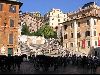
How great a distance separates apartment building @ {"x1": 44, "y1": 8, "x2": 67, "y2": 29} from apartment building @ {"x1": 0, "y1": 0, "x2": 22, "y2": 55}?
67.2 m

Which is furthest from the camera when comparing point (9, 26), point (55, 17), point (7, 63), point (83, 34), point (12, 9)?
point (55, 17)

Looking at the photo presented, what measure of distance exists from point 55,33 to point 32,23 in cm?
3643

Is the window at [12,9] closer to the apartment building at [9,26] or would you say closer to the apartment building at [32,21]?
the apartment building at [9,26]

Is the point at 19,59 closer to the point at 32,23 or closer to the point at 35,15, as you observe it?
the point at 32,23

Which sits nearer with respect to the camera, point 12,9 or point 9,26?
point 9,26

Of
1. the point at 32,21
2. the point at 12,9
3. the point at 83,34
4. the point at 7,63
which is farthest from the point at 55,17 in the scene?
the point at 7,63

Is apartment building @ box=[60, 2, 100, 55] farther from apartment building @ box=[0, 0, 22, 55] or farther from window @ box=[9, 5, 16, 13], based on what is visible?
window @ box=[9, 5, 16, 13]

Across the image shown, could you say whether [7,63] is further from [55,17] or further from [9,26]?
[55,17]

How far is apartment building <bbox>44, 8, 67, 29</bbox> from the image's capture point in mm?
118562

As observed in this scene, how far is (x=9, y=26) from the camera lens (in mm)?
49438

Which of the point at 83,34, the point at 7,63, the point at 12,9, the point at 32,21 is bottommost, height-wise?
the point at 7,63

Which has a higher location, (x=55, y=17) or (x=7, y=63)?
(x=55, y=17)

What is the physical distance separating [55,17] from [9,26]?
2817 inches

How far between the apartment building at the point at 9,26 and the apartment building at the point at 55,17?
221 ft
